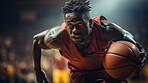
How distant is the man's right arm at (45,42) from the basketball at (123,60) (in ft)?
1.17

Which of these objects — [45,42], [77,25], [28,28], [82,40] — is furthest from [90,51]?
[28,28]

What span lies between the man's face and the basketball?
0.61 ft

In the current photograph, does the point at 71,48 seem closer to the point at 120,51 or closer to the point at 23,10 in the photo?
the point at 120,51

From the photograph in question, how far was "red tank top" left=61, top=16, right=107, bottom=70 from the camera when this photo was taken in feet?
3.94

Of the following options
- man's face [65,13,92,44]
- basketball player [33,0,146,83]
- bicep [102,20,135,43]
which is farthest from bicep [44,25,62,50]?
bicep [102,20,135,43]

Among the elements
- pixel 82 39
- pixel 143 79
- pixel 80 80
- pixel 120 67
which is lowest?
pixel 143 79

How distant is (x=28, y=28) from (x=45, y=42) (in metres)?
1.91

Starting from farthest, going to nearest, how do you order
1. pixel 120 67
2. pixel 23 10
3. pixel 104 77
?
1. pixel 23 10
2. pixel 104 77
3. pixel 120 67

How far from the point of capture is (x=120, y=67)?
3.51 ft

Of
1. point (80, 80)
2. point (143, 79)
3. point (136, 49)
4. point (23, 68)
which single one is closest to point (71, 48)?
point (80, 80)

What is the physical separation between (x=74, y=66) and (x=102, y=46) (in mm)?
259

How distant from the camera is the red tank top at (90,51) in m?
1.20

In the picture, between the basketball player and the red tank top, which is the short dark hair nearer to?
the basketball player

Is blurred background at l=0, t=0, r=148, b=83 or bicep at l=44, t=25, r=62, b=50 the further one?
blurred background at l=0, t=0, r=148, b=83
